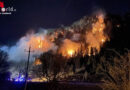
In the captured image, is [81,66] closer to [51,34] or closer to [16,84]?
[51,34]

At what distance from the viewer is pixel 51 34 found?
→ 99.5 meters

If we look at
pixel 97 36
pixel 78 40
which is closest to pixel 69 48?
pixel 78 40

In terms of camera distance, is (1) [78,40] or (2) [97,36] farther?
(1) [78,40]

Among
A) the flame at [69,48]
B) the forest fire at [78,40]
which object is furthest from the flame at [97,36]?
the flame at [69,48]

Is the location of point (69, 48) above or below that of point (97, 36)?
below

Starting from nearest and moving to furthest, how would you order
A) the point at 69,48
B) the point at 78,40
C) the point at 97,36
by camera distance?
the point at 97,36, the point at 69,48, the point at 78,40

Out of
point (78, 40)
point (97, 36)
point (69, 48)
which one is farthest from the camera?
point (78, 40)

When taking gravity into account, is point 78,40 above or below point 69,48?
above

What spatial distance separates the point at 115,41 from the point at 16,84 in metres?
47.1

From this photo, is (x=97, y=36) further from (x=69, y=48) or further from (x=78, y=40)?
(x=69, y=48)

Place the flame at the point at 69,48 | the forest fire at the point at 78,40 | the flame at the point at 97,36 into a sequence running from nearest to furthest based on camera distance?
the flame at the point at 97,36 < the forest fire at the point at 78,40 < the flame at the point at 69,48

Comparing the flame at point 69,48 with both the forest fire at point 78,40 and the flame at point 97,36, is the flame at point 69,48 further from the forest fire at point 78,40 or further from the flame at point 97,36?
the flame at point 97,36

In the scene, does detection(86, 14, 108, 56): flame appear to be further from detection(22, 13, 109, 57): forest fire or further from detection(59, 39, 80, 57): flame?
detection(59, 39, 80, 57): flame

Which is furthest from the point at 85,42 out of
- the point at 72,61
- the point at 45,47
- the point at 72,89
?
the point at 72,89
